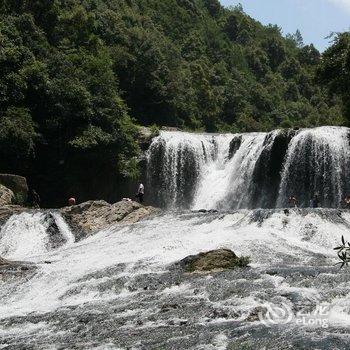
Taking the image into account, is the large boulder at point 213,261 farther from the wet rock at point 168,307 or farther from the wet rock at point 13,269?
the wet rock at point 13,269

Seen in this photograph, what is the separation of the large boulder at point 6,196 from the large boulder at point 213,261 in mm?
13169

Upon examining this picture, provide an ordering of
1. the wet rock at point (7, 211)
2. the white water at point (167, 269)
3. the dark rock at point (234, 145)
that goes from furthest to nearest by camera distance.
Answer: the dark rock at point (234, 145) < the wet rock at point (7, 211) < the white water at point (167, 269)

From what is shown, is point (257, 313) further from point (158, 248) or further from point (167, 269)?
point (158, 248)

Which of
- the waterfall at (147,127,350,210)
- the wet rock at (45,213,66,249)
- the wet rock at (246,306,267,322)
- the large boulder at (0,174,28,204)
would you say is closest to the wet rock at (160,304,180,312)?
the wet rock at (246,306,267,322)

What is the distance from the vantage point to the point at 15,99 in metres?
30.4

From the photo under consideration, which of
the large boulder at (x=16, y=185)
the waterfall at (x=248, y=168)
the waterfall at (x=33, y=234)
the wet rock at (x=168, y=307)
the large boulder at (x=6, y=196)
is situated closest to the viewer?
the wet rock at (x=168, y=307)

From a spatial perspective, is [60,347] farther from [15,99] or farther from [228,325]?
[15,99]

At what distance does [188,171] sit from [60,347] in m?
25.5

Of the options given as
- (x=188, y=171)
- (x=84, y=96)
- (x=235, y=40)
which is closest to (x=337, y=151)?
(x=188, y=171)

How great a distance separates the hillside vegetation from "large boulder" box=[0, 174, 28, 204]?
2446 mm

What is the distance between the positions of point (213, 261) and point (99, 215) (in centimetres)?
1044

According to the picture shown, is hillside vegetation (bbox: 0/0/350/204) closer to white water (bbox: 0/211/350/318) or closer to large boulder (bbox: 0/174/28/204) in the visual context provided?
large boulder (bbox: 0/174/28/204)

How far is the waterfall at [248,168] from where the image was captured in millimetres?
29469

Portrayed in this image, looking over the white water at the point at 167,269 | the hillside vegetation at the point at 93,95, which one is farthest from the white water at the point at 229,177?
the white water at the point at 167,269
